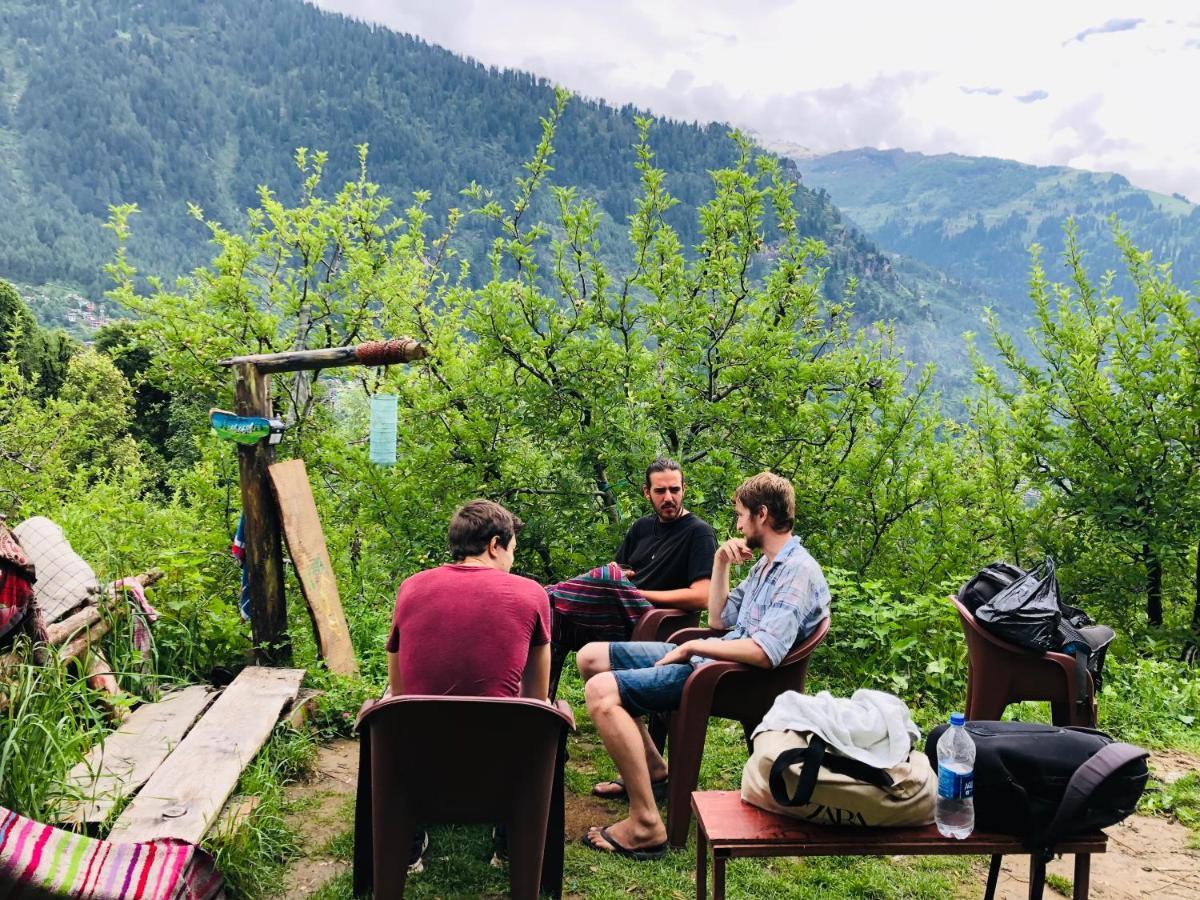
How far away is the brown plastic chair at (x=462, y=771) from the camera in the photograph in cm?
249

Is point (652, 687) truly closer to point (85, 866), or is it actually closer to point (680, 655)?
point (680, 655)

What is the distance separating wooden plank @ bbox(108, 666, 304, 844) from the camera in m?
2.80

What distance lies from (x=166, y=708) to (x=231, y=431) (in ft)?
4.20

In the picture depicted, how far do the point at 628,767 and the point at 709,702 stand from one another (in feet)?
1.26

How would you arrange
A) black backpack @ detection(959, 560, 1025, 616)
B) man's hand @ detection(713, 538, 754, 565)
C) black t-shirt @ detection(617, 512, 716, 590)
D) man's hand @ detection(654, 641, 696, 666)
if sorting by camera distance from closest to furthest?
man's hand @ detection(654, 641, 696, 666)
man's hand @ detection(713, 538, 754, 565)
black backpack @ detection(959, 560, 1025, 616)
black t-shirt @ detection(617, 512, 716, 590)

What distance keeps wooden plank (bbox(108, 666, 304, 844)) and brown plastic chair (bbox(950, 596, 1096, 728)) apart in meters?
3.00

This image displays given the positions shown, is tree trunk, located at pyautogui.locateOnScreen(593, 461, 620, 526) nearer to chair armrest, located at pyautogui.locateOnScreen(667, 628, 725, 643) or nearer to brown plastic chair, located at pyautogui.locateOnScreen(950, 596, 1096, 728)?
chair armrest, located at pyautogui.locateOnScreen(667, 628, 725, 643)

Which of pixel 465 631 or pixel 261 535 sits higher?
pixel 465 631

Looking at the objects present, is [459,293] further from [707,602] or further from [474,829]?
[474,829]

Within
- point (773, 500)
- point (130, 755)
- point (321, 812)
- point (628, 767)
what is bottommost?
point (321, 812)

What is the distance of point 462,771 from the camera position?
2.55 m

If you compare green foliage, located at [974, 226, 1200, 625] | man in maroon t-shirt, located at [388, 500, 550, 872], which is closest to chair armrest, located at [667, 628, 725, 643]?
man in maroon t-shirt, located at [388, 500, 550, 872]

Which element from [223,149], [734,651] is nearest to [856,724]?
[734,651]

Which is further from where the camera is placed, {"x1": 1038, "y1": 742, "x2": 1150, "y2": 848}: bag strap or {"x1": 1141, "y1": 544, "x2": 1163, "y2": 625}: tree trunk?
{"x1": 1141, "y1": 544, "x2": 1163, "y2": 625}: tree trunk
